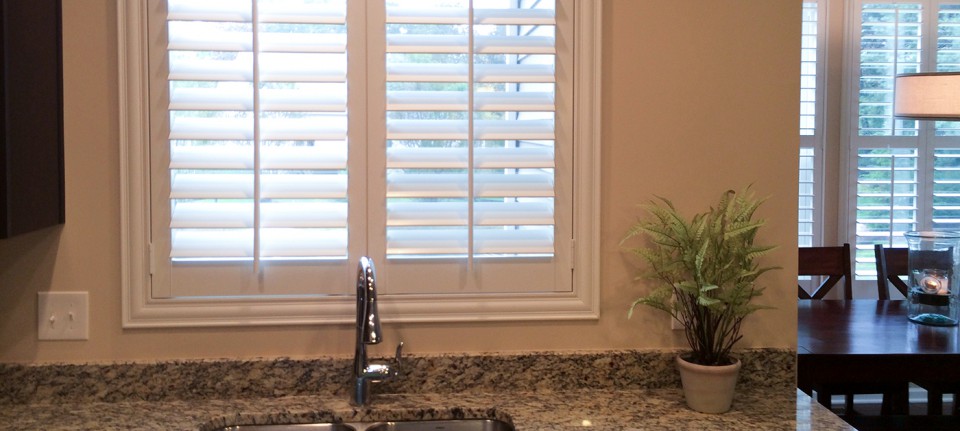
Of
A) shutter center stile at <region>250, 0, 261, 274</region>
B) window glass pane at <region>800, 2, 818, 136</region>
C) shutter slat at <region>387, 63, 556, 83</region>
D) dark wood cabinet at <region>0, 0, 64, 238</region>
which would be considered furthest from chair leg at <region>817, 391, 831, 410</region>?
dark wood cabinet at <region>0, 0, 64, 238</region>

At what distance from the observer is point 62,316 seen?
1931 millimetres

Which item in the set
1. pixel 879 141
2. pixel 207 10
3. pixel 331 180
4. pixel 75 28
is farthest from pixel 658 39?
pixel 879 141

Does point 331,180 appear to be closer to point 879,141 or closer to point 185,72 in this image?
point 185,72

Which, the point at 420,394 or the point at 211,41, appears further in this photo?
the point at 420,394

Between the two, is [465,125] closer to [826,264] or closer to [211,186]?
[211,186]

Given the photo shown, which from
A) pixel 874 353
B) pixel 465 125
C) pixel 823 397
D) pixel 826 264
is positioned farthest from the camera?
pixel 826 264

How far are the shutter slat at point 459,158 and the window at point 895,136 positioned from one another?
9.83 ft

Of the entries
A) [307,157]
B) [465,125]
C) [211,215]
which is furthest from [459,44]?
[211,215]

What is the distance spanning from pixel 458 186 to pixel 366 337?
0.41m

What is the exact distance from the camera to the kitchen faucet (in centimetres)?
182

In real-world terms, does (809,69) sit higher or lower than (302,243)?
higher

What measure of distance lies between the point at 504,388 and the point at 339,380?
381 millimetres

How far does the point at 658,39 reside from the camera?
2.02m

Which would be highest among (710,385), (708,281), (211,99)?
(211,99)
